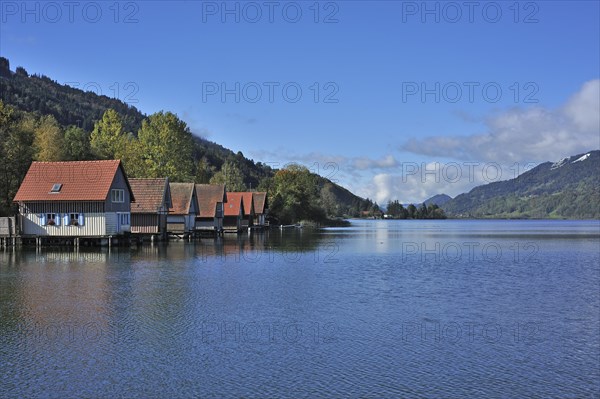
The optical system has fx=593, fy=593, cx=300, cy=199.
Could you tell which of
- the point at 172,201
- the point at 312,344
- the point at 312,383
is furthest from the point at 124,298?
the point at 172,201

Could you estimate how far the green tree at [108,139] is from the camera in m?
76.5

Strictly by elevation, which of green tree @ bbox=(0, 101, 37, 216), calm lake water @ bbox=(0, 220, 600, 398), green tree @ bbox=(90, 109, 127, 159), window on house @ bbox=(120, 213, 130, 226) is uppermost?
green tree @ bbox=(90, 109, 127, 159)

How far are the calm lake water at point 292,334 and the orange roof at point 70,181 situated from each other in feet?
58.3

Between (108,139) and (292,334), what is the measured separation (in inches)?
2657

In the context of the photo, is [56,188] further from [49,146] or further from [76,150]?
[76,150]

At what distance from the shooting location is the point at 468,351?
16016 mm

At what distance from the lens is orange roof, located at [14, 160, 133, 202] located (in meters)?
50.0

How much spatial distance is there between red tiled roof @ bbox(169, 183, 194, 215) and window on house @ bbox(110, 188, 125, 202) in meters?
12.4

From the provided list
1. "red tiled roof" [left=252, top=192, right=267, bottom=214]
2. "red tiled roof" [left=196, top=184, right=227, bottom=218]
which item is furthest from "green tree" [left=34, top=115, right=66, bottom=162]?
"red tiled roof" [left=252, top=192, right=267, bottom=214]

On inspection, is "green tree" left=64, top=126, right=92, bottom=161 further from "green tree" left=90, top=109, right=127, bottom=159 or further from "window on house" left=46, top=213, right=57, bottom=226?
"window on house" left=46, top=213, right=57, bottom=226

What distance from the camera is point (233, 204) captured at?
294ft

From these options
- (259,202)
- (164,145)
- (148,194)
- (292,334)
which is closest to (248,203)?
(259,202)

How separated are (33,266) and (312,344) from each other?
914 inches

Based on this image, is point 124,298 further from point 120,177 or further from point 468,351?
point 120,177
